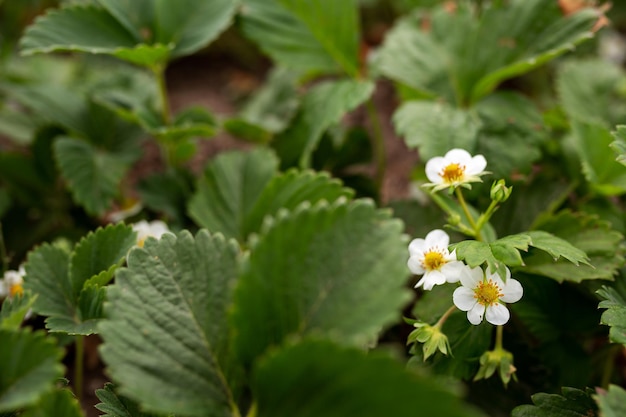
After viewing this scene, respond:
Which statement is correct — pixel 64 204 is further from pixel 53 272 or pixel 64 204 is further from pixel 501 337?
pixel 501 337

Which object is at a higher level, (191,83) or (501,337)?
(191,83)

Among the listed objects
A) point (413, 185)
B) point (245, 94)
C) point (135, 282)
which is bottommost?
point (413, 185)

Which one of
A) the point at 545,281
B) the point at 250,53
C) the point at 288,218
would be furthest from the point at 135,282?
the point at 250,53

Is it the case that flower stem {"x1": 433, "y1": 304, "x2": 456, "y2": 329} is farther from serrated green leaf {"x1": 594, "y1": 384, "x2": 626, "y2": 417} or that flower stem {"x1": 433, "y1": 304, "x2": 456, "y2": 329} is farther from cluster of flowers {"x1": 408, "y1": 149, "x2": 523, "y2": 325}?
serrated green leaf {"x1": 594, "y1": 384, "x2": 626, "y2": 417}

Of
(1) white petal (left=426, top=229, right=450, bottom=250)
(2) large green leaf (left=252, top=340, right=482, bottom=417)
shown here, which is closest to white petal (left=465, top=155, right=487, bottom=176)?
(1) white petal (left=426, top=229, right=450, bottom=250)

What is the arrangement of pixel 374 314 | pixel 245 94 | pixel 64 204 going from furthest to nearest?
pixel 245 94 < pixel 64 204 < pixel 374 314

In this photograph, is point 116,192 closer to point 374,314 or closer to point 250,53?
point 374,314

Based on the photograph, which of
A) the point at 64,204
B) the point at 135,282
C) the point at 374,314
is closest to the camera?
the point at 374,314

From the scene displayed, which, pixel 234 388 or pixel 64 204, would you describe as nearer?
pixel 234 388
